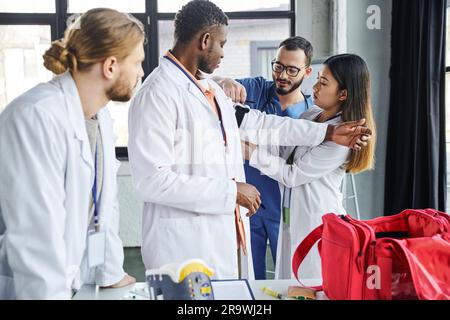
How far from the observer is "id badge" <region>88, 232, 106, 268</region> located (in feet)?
2.95

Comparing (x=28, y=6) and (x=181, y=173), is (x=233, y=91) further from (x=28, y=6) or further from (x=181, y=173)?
(x=28, y=6)

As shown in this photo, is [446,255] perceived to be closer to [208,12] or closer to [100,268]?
[100,268]

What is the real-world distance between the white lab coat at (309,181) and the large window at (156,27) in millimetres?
1802

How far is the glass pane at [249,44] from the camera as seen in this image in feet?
12.4

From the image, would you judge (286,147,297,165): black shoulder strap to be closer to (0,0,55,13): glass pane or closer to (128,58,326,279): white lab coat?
(128,58,326,279): white lab coat

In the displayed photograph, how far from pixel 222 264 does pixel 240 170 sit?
0.31m

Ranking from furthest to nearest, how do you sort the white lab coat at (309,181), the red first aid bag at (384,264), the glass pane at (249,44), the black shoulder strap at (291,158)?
the glass pane at (249,44) → the black shoulder strap at (291,158) → the white lab coat at (309,181) → the red first aid bag at (384,264)

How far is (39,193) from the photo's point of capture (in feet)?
2.58

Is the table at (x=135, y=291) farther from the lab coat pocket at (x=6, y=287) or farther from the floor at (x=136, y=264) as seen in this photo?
the floor at (x=136, y=264)

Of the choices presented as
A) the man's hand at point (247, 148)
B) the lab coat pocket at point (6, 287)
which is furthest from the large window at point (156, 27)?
the lab coat pocket at point (6, 287)

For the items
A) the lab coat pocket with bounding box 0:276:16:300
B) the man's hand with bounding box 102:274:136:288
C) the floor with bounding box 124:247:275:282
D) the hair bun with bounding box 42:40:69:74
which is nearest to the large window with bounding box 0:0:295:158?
the floor with bounding box 124:247:275:282

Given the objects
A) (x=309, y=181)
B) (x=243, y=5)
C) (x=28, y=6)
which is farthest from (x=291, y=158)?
(x=28, y=6)

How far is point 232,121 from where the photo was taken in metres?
1.54
